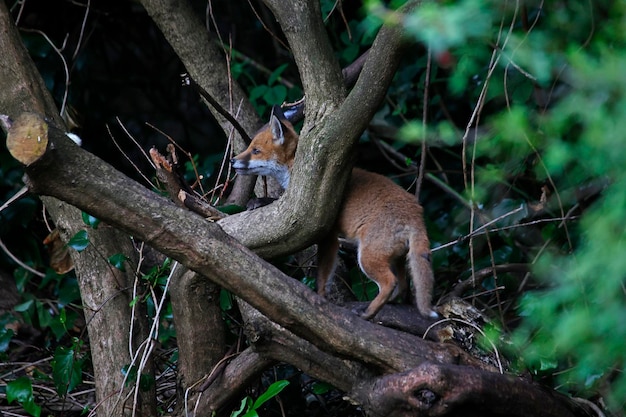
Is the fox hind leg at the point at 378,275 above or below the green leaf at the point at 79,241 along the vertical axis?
below

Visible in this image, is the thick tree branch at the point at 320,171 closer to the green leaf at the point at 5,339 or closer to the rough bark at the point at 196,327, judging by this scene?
the rough bark at the point at 196,327

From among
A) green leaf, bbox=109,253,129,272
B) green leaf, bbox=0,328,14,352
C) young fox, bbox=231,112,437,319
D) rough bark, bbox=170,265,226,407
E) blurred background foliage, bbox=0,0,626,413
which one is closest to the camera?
blurred background foliage, bbox=0,0,626,413

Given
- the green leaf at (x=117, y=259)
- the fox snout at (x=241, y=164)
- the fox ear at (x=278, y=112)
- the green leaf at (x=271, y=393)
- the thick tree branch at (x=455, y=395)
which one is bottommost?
the thick tree branch at (x=455, y=395)

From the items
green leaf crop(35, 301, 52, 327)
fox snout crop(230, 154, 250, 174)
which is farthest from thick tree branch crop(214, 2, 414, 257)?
green leaf crop(35, 301, 52, 327)

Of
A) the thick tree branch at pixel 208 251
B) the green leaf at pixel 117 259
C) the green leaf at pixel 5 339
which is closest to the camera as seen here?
the thick tree branch at pixel 208 251

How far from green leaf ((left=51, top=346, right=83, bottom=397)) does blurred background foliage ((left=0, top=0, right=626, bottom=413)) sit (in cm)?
10

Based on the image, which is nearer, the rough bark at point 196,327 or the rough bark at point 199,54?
the rough bark at point 196,327

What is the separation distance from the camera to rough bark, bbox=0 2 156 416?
4934 millimetres

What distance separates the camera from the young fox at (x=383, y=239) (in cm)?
455

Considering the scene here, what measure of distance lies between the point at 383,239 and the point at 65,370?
Result: 2177mm

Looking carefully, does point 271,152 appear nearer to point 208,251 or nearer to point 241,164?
point 241,164

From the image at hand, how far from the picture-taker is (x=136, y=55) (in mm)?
10109

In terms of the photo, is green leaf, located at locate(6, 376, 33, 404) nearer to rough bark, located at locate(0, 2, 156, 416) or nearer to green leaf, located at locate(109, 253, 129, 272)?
rough bark, located at locate(0, 2, 156, 416)

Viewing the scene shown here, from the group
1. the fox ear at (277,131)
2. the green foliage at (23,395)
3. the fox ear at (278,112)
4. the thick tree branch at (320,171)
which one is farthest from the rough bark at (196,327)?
the fox ear at (278,112)
